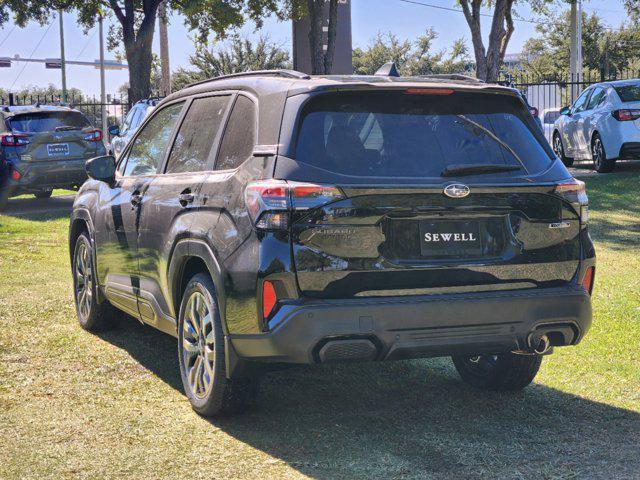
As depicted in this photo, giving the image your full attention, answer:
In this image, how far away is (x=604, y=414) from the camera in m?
5.62

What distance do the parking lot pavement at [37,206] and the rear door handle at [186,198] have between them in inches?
498

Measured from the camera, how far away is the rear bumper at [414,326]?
185 inches

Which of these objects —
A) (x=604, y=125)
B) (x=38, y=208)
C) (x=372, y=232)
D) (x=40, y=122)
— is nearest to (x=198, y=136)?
(x=372, y=232)

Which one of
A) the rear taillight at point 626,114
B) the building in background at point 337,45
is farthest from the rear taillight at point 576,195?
the building in background at point 337,45

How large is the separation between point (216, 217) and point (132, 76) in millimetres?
23686

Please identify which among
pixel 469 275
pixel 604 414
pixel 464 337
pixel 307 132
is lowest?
pixel 604 414

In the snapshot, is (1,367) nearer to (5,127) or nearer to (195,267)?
(195,267)

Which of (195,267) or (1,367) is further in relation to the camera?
(1,367)

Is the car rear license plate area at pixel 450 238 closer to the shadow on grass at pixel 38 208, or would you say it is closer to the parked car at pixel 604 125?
the shadow on grass at pixel 38 208

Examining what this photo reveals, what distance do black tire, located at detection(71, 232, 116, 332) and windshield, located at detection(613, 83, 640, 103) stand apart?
13.5 m

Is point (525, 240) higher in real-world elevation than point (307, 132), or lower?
lower

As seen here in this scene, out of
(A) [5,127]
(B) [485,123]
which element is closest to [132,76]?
(A) [5,127]

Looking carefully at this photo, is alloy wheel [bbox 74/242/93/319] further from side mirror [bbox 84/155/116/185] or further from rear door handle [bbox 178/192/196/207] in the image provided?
rear door handle [bbox 178/192/196/207]

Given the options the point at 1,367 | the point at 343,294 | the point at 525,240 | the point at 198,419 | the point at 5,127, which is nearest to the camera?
the point at 343,294
